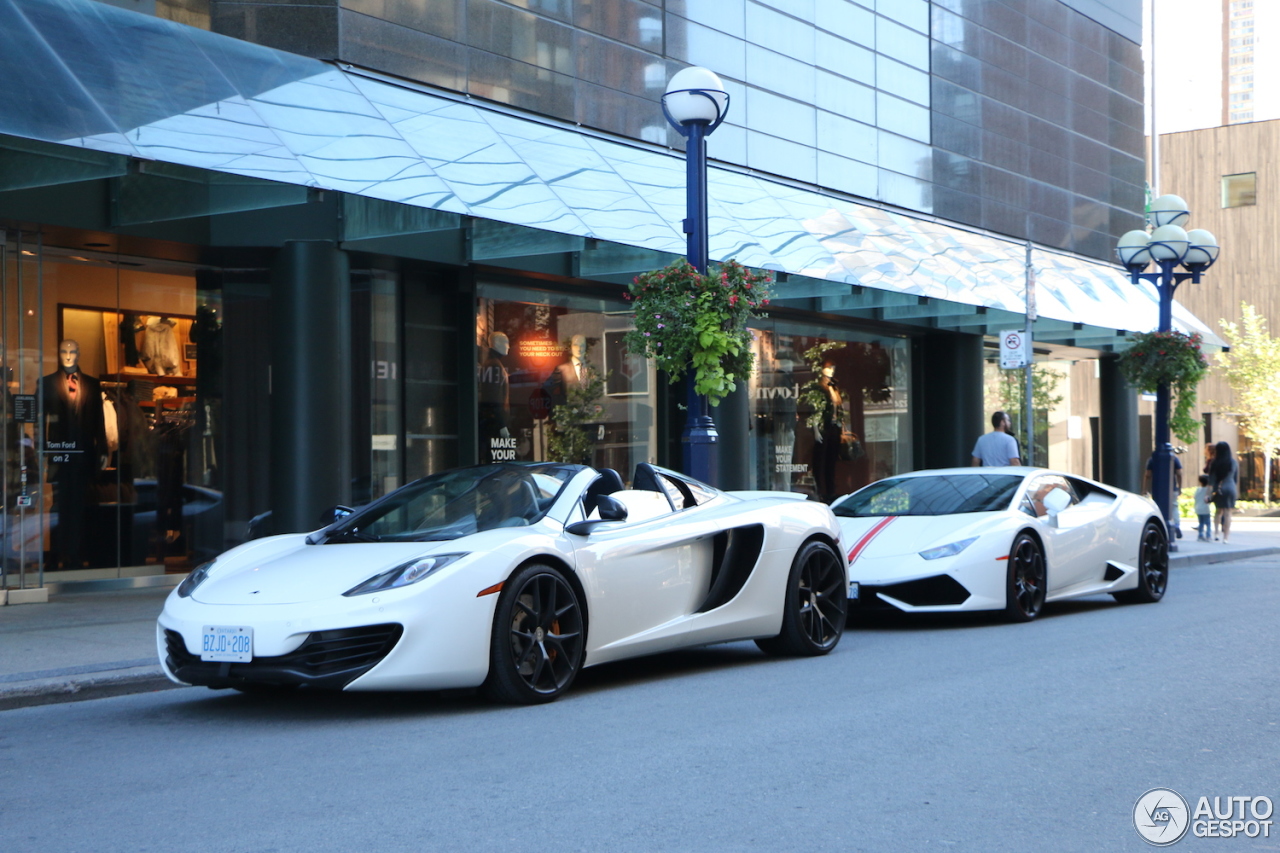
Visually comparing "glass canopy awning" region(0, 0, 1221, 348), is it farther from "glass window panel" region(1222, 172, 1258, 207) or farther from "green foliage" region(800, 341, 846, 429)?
"glass window panel" region(1222, 172, 1258, 207)

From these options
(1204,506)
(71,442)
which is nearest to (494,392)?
(71,442)

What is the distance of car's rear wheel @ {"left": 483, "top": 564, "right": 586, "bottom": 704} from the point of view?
21.0ft

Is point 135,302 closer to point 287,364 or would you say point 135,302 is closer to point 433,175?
point 287,364

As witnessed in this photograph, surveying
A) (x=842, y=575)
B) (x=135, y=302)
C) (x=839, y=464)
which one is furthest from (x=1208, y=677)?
(x=839, y=464)

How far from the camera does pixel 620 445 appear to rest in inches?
660

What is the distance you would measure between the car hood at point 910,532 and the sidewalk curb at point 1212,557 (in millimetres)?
8241

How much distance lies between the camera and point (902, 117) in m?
21.8

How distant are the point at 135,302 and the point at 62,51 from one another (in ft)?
Result: 10.5

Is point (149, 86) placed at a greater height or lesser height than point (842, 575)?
greater

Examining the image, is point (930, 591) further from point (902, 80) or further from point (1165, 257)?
point (902, 80)

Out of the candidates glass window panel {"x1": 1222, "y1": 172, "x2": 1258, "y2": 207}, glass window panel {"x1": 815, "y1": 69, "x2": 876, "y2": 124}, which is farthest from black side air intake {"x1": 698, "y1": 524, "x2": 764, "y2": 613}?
glass window panel {"x1": 1222, "y1": 172, "x2": 1258, "y2": 207}

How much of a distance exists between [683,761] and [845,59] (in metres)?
17.2

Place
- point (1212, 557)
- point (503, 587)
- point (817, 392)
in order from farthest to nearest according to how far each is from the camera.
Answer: point (817, 392), point (1212, 557), point (503, 587)

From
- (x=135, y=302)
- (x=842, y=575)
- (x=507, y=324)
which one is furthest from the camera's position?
(x=507, y=324)
